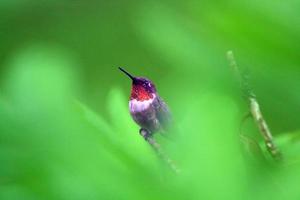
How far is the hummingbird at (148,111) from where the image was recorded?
28 cm

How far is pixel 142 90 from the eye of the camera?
1.01 ft

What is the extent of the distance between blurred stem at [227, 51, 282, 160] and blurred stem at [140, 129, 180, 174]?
0.04 metres

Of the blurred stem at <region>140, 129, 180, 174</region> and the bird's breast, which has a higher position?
the bird's breast

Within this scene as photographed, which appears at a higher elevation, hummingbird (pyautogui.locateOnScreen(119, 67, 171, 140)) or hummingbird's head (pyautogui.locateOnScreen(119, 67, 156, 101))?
hummingbird's head (pyautogui.locateOnScreen(119, 67, 156, 101))

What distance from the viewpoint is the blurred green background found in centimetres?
21

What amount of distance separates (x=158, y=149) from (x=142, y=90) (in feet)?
0.15

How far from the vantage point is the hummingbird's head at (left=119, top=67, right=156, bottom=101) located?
0.30 m

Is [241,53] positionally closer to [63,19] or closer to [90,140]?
[90,140]

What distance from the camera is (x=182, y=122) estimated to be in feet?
0.77

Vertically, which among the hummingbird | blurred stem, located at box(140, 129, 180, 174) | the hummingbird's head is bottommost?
blurred stem, located at box(140, 129, 180, 174)

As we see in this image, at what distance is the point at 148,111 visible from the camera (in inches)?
11.3

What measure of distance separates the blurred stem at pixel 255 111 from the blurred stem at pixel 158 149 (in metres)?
0.04

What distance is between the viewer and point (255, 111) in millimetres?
286

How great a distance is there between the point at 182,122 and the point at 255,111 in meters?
0.06
